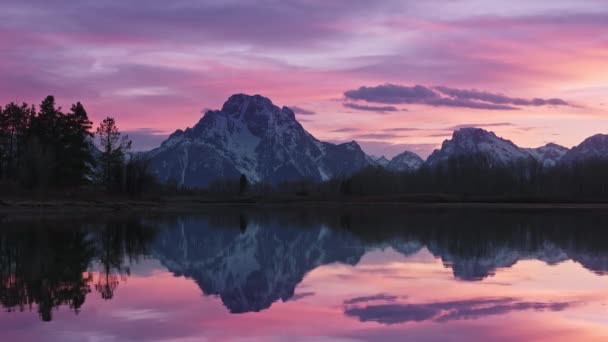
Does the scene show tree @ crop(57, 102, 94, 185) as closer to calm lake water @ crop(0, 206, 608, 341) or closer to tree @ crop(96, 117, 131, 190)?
tree @ crop(96, 117, 131, 190)

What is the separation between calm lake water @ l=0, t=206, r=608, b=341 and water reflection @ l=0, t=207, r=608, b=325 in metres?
0.08

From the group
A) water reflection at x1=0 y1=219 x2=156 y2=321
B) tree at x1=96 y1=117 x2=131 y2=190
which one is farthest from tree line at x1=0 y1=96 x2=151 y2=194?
water reflection at x1=0 y1=219 x2=156 y2=321

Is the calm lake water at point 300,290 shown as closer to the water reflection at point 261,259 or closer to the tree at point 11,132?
the water reflection at point 261,259

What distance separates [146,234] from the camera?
45562mm

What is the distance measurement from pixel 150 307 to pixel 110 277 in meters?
6.44

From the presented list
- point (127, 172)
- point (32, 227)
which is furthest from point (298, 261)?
point (127, 172)

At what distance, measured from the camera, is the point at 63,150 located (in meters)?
94.2

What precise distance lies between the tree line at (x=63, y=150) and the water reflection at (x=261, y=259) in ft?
138

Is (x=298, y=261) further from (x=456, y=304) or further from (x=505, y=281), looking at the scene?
(x=456, y=304)

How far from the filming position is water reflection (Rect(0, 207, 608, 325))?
62.2ft

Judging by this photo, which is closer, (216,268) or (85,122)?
(216,268)

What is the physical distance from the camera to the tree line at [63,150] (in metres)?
91.0

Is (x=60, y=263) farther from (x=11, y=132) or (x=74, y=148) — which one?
(x=11, y=132)

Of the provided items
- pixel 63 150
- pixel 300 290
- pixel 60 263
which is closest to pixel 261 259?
pixel 60 263
